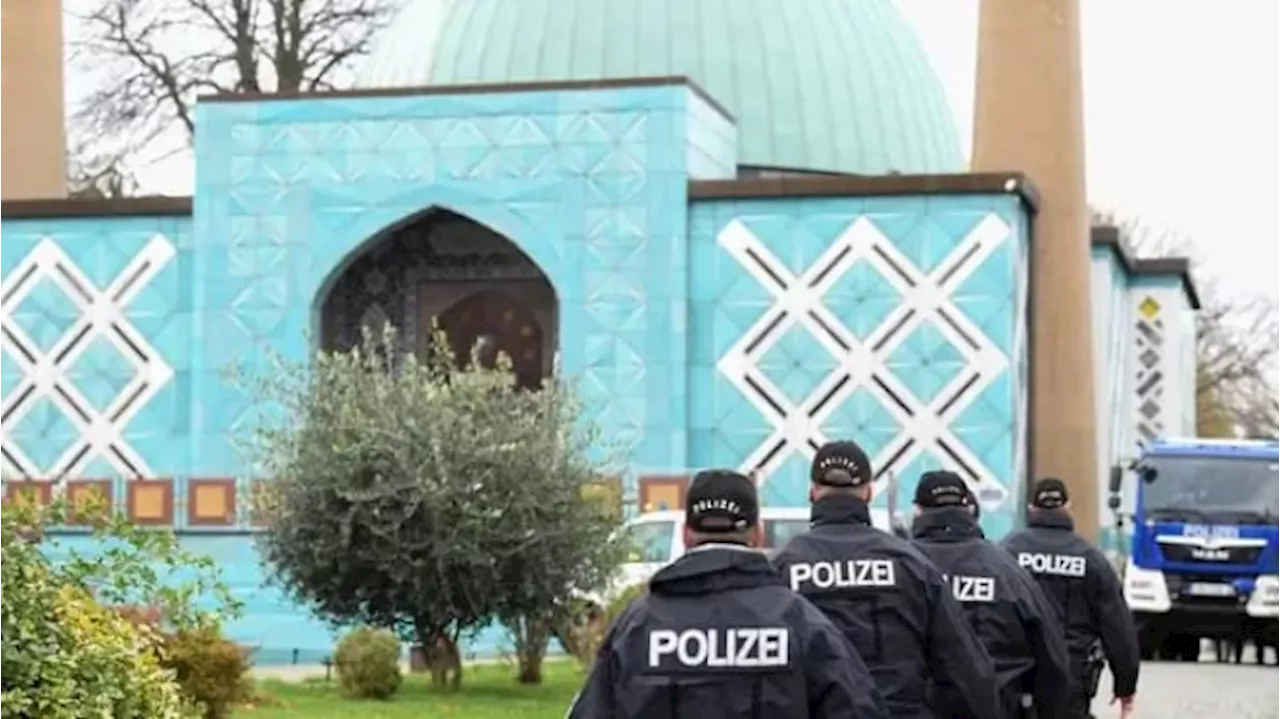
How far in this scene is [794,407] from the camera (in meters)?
33.3

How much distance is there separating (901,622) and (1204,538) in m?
20.6

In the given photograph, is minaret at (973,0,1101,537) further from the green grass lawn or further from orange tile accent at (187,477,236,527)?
the green grass lawn

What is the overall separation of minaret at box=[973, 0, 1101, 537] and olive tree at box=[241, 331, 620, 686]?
1569cm

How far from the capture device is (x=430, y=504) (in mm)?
19922

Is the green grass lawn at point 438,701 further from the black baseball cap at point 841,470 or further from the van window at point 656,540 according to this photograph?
the black baseball cap at point 841,470

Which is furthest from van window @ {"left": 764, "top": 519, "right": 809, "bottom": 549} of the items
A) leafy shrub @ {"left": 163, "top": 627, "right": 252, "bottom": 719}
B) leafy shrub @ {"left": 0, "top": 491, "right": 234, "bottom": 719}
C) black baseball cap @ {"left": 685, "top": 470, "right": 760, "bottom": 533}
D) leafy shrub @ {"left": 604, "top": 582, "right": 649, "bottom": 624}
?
black baseball cap @ {"left": 685, "top": 470, "right": 760, "bottom": 533}

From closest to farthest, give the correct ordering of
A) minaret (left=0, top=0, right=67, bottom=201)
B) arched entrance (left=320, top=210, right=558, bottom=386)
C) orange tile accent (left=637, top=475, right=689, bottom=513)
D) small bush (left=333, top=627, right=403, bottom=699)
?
small bush (left=333, top=627, right=403, bottom=699) → orange tile accent (left=637, top=475, right=689, bottom=513) → arched entrance (left=320, top=210, right=558, bottom=386) → minaret (left=0, top=0, right=67, bottom=201)

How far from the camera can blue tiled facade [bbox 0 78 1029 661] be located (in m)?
33.1

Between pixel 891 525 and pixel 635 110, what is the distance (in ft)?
35.5

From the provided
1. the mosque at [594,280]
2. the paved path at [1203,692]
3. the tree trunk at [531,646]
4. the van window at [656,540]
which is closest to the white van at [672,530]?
the van window at [656,540]


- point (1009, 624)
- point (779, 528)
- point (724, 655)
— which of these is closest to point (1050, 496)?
point (1009, 624)

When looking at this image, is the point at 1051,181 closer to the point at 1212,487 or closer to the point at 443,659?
the point at 1212,487

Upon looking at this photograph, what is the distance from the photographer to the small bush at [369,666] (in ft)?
65.4

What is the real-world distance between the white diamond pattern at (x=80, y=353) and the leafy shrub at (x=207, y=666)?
1812cm
